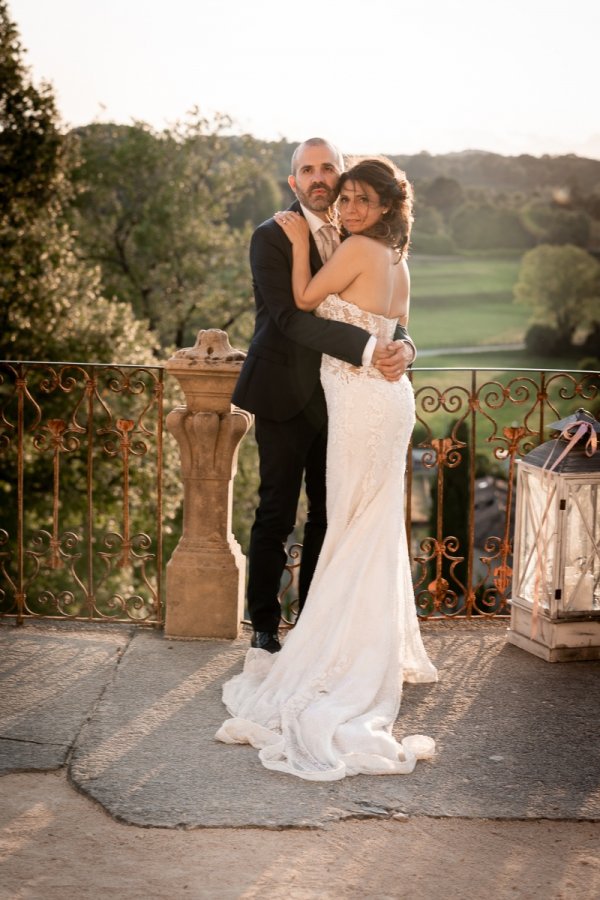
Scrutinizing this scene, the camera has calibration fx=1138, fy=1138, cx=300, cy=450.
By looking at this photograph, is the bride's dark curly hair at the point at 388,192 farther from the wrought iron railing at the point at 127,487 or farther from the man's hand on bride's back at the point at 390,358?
the wrought iron railing at the point at 127,487

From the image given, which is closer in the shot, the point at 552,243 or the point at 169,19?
the point at 169,19

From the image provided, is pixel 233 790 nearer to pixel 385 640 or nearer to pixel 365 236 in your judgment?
pixel 385 640

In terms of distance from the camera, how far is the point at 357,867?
9.87ft

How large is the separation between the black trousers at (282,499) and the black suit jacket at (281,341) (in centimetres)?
9

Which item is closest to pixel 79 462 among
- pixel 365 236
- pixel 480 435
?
pixel 365 236

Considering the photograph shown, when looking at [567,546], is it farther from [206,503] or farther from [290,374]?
[206,503]

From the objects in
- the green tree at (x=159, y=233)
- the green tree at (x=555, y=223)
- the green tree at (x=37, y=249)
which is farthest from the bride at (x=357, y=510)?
the green tree at (x=555, y=223)

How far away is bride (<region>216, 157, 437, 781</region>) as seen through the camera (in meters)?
4.10

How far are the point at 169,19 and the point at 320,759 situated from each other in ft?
89.6

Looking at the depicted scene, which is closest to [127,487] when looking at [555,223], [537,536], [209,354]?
[209,354]

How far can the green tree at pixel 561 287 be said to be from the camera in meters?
32.6

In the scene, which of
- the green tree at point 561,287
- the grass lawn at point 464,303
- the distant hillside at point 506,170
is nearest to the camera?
the distant hillside at point 506,170

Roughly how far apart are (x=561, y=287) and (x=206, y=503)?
1136 inches

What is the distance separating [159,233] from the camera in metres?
22.6
